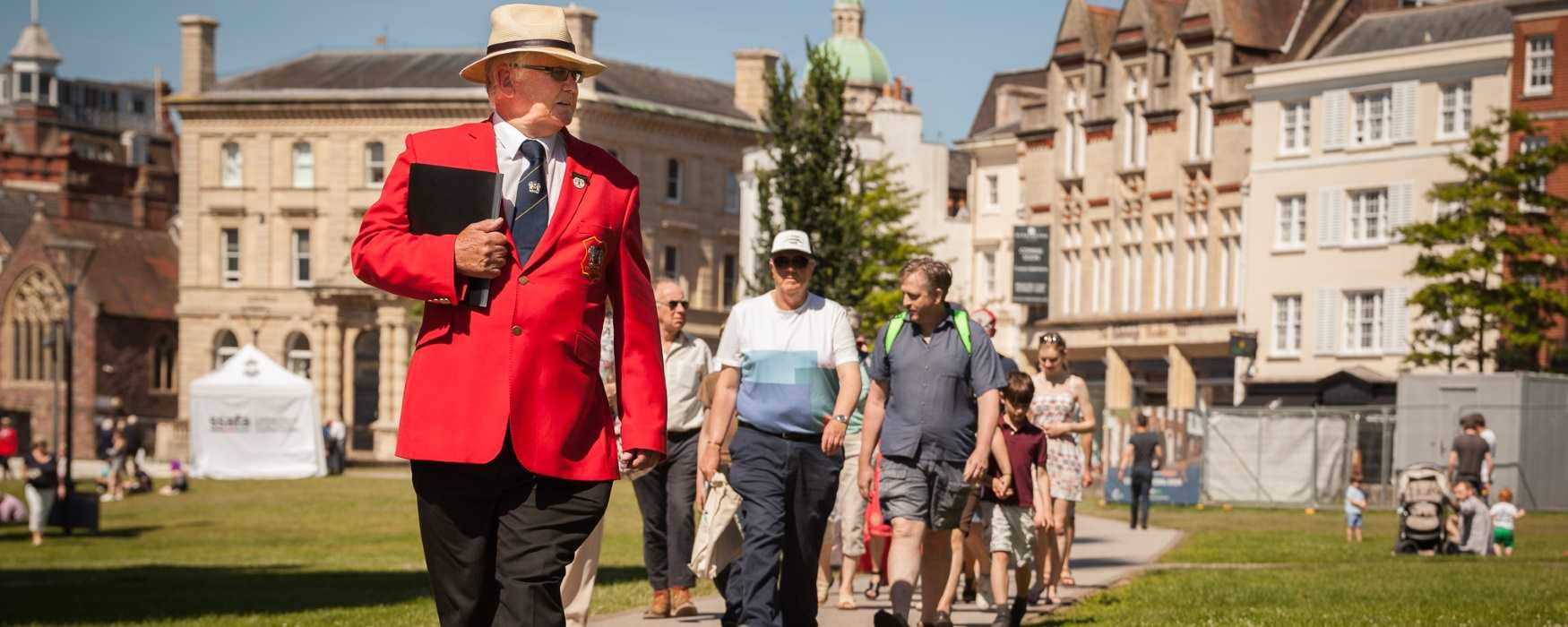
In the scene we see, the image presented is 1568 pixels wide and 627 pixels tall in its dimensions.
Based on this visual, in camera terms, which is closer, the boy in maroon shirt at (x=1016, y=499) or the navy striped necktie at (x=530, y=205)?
the navy striped necktie at (x=530, y=205)

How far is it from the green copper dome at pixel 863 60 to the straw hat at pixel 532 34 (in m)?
112

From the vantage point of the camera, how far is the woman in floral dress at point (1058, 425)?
1575cm

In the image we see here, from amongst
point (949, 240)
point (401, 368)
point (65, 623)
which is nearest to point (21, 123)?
point (401, 368)

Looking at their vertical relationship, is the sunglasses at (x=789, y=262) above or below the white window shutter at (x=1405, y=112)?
A: below

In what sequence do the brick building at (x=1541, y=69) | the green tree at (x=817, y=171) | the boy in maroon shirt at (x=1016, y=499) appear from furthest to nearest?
1. the brick building at (x=1541, y=69)
2. the green tree at (x=817, y=171)
3. the boy in maroon shirt at (x=1016, y=499)

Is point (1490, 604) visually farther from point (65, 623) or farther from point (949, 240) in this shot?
point (949, 240)

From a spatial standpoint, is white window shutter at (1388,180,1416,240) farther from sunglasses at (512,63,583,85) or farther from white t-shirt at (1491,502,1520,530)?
sunglasses at (512,63,583,85)

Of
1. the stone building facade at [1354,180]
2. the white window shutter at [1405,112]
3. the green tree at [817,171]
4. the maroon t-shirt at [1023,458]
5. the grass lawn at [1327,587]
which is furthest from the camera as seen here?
the white window shutter at [1405,112]

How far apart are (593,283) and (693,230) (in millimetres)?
81062

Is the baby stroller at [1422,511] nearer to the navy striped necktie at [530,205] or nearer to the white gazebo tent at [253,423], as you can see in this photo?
the navy striped necktie at [530,205]

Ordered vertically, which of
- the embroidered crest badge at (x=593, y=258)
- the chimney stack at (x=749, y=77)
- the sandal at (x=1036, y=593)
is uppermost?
the chimney stack at (x=749, y=77)

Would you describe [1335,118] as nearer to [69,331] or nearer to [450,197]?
[69,331]

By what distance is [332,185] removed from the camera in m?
85.4

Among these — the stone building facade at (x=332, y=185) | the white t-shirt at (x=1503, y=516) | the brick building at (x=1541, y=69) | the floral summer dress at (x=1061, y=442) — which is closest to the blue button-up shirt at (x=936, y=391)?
the floral summer dress at (x=1061, y=442)
